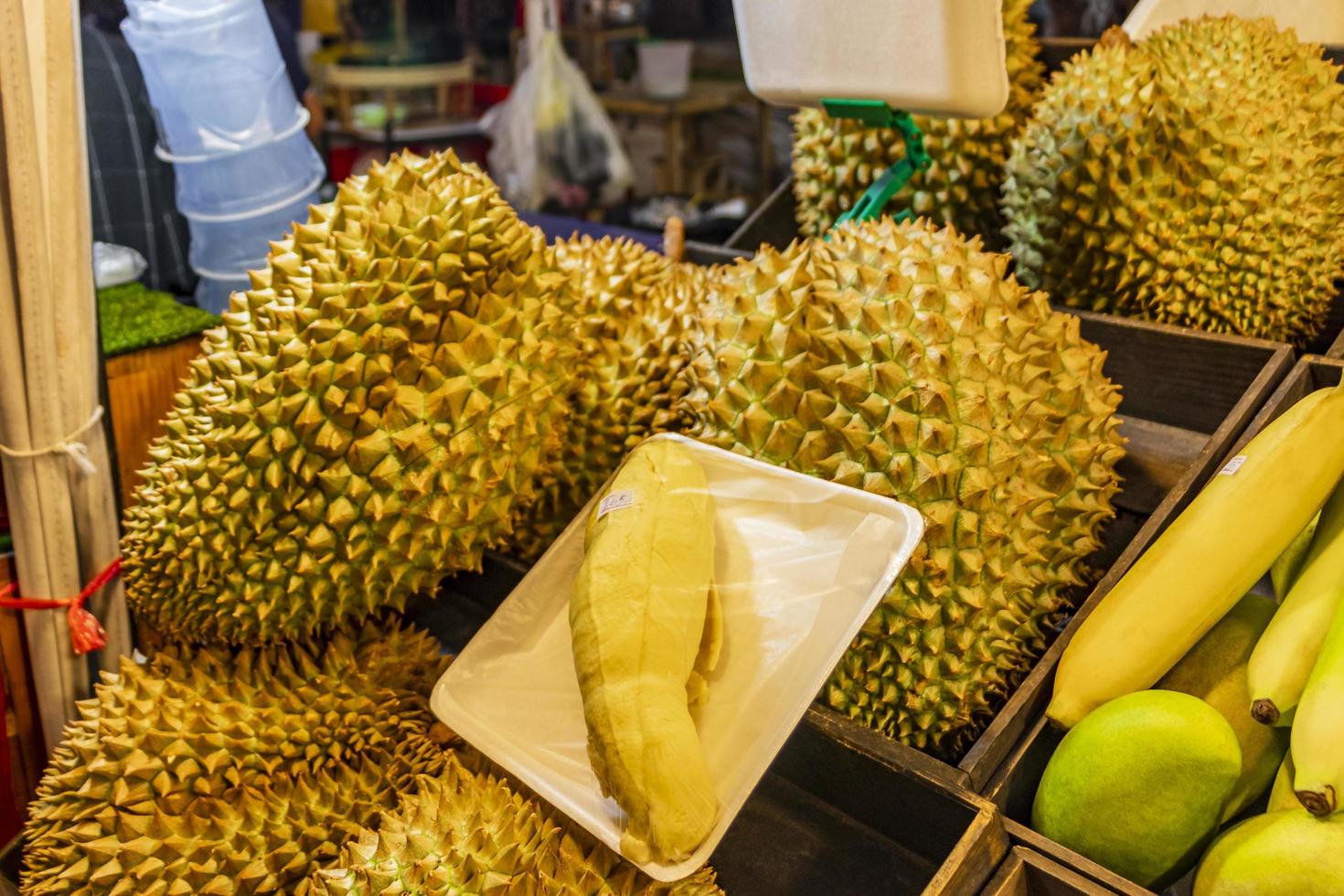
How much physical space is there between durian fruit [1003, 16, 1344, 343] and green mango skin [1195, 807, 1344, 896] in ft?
2.80

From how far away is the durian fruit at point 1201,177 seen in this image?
4.65 feet

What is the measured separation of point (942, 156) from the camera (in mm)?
1763

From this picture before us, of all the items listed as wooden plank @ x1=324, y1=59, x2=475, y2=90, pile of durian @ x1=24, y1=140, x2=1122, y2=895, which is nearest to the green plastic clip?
pile of durian @ x1=24, y1=140, x2=1122, y2=895

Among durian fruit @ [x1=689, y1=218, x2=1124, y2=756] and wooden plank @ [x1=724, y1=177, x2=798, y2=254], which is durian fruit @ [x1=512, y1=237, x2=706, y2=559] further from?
wooden plank @ [x1=724, y1=177, x2=798, y2=254]

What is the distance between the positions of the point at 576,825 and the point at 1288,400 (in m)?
1.07

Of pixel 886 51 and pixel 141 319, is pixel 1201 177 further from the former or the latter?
pixel 141 319

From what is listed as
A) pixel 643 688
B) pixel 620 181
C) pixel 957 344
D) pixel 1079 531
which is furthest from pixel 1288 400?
pixel 620 181

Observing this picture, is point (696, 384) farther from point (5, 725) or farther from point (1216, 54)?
point (5, 725)

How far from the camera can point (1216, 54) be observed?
1482mm

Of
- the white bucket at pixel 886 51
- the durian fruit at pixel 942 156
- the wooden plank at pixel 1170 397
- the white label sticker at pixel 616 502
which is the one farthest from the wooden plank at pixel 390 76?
the white label sticker at pixel 616 502

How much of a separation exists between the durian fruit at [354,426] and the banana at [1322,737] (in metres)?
0.86

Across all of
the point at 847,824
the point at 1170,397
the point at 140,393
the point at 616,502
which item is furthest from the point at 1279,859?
the point at 140,393

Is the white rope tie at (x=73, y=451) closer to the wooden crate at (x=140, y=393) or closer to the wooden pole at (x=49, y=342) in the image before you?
the wooden pole at (x=49, y=342)

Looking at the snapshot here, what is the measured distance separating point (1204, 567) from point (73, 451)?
1.39 m
